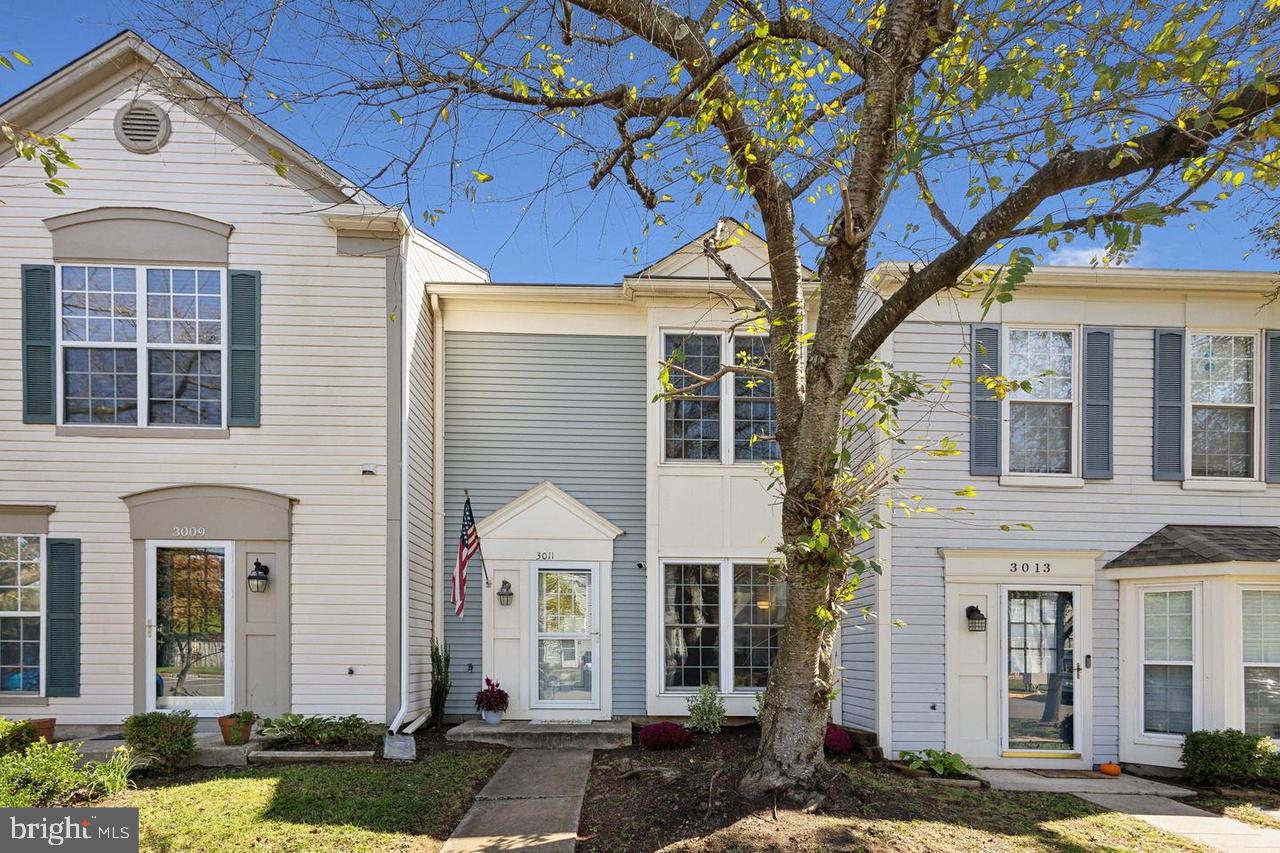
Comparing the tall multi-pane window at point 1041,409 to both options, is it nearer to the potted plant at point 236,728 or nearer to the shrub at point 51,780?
the potted plant at point 236,728

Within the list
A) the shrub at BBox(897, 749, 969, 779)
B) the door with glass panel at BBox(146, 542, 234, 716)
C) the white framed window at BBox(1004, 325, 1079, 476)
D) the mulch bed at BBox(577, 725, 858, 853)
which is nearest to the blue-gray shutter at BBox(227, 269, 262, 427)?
the door with glass panel at BBox(146, 542, 234, 716)

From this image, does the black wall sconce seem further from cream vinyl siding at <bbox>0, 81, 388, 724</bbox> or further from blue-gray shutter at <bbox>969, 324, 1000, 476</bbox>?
blue-gray shutter at <bbox>969, 324, 1000, 476</bbox>

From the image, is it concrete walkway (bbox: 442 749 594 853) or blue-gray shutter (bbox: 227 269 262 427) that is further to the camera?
blue-gray shutter (bbox: 227 269 262 427)

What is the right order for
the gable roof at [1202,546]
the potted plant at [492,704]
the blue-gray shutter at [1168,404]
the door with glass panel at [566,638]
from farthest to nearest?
the door with glass panel at [566,638], the potted plant at [492,704], the blue-gray shutter at [1168,404], the gable roof at [1202,546]

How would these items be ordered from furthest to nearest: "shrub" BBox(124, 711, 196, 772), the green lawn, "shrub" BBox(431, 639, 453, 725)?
"shrub" BBox(431, 639, 453, 725)
"shrub" BBox(124, 711, 196, 772)
the green lawn

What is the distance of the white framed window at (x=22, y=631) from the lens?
27.7 ft

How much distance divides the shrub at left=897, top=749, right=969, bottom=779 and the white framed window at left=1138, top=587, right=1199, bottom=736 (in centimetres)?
245

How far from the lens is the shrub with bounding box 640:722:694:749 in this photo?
8578mm

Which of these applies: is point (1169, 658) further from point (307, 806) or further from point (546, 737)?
point (307, 806)

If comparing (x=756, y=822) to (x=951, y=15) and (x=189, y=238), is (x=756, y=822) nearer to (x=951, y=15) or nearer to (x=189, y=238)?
(x=951, y=15)

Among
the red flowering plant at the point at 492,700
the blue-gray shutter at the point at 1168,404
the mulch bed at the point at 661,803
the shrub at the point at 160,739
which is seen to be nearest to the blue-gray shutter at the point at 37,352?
the shrub at the point at 160,739

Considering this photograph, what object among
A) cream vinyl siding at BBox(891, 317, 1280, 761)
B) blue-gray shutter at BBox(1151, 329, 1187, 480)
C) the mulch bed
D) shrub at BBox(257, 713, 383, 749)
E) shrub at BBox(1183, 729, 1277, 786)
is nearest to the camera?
the mulch bed

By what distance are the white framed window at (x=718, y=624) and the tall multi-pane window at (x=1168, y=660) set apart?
13.6ft

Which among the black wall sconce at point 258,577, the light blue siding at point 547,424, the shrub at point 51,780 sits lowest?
the shrub at point 51,780
